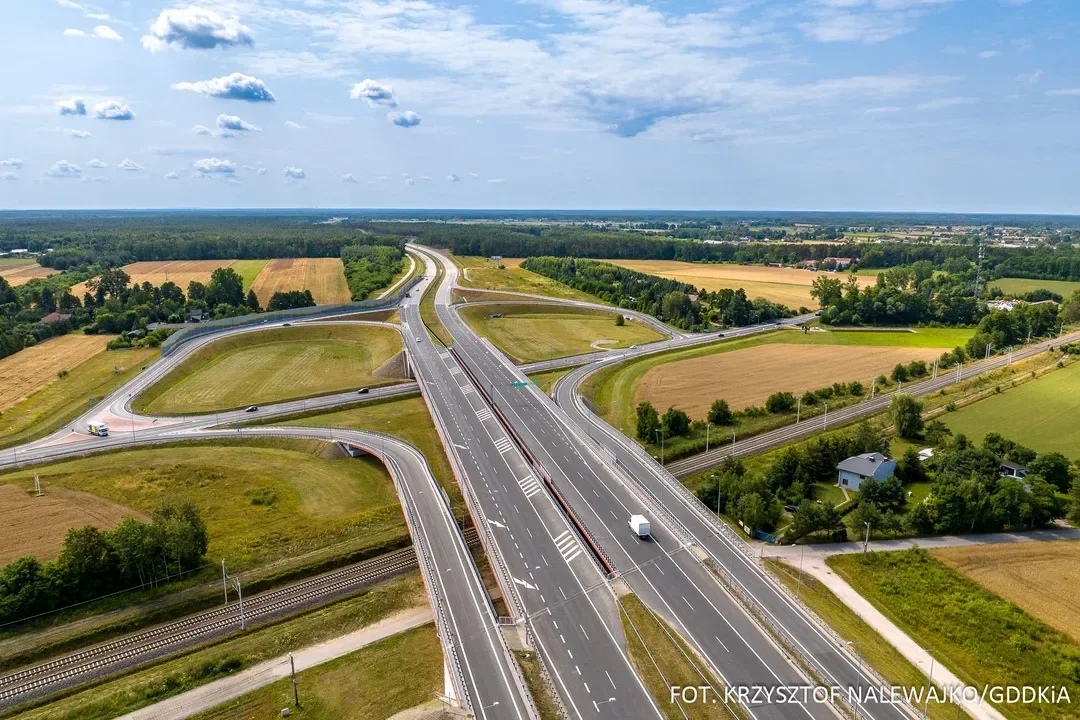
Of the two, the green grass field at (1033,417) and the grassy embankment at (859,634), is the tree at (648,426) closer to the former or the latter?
the grassy embankment at (859,634)

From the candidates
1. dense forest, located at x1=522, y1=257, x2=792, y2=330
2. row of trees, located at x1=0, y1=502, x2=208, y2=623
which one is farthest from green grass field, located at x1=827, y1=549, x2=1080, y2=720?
dense forest, located at x1=522, y1=257, x2=792, y2=330

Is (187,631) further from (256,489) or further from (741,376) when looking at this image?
(741,376)

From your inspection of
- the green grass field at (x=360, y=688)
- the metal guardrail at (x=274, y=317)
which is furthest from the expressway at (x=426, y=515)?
the metal guardrail at (x=274, y=317)

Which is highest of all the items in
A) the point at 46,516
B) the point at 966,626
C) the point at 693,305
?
the point at 693,305

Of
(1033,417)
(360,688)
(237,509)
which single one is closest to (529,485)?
(360,688)

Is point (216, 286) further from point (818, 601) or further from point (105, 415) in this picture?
point (818, 601)

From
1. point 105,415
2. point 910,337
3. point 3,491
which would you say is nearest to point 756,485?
point 3,491
